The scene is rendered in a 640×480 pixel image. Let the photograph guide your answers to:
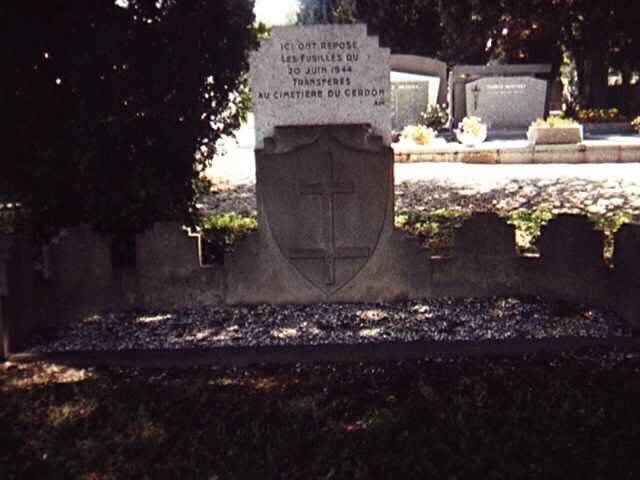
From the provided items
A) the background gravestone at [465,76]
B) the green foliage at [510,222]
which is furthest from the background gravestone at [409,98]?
the green foliage at [510,222]

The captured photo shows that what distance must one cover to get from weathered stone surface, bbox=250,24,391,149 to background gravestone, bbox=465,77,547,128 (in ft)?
56.9

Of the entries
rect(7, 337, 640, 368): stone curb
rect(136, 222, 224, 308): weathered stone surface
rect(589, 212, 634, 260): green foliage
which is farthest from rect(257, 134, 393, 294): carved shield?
rect(589, 212, 634, 260): green foliage

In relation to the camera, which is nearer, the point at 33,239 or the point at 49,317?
the point at 49,317

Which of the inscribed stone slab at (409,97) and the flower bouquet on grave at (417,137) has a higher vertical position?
the inscribed stone slab at (409,97)

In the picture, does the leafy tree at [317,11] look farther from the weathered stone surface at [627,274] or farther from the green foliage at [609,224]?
the weathered stone surface at [627,274]

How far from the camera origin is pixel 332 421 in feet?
12.8

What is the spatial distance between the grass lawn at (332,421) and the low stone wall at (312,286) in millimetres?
1192

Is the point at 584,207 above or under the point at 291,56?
under

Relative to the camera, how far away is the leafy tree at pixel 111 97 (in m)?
6.31

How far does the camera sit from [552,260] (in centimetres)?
605

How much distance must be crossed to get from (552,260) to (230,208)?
5.40m

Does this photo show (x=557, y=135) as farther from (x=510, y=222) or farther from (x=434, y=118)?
(x=510, y=222)

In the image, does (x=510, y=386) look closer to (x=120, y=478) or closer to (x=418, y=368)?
(x=418, y=368)

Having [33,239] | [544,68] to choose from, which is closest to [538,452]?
[33,239]
